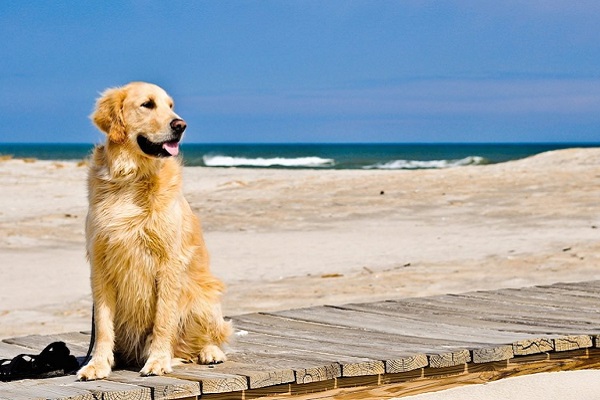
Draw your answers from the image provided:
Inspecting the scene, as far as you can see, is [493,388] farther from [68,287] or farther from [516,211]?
[516,211]

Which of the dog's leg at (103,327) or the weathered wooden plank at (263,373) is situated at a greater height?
the dog's leg at (103,327)

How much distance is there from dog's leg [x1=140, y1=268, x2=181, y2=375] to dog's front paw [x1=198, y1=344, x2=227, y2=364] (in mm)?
261

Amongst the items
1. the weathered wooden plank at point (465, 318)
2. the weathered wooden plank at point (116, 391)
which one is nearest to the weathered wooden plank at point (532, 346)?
the weathered wooden plank at point (465, 318)

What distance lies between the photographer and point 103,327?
17.3ft

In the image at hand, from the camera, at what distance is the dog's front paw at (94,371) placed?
514 cm

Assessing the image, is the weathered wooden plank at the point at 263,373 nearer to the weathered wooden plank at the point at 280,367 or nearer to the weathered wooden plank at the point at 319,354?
the weathered wooden plank at the point at 280,367

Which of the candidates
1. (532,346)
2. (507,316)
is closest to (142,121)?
(532,346)

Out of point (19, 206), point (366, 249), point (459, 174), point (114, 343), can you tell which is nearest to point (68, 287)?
point (366, 249)

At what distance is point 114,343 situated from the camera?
5426mm

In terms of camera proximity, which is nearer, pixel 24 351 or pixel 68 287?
pixel 24 351

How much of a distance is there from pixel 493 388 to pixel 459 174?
17277 millimetres

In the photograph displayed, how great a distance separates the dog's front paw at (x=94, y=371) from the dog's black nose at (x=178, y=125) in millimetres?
1243

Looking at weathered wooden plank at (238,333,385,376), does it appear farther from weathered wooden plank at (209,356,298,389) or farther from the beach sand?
the beach sand

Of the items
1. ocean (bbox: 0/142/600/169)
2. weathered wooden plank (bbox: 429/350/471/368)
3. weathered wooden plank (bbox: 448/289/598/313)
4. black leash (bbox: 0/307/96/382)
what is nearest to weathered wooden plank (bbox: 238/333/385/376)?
weathered wooden plank (bbox: 429/350/471/368)
